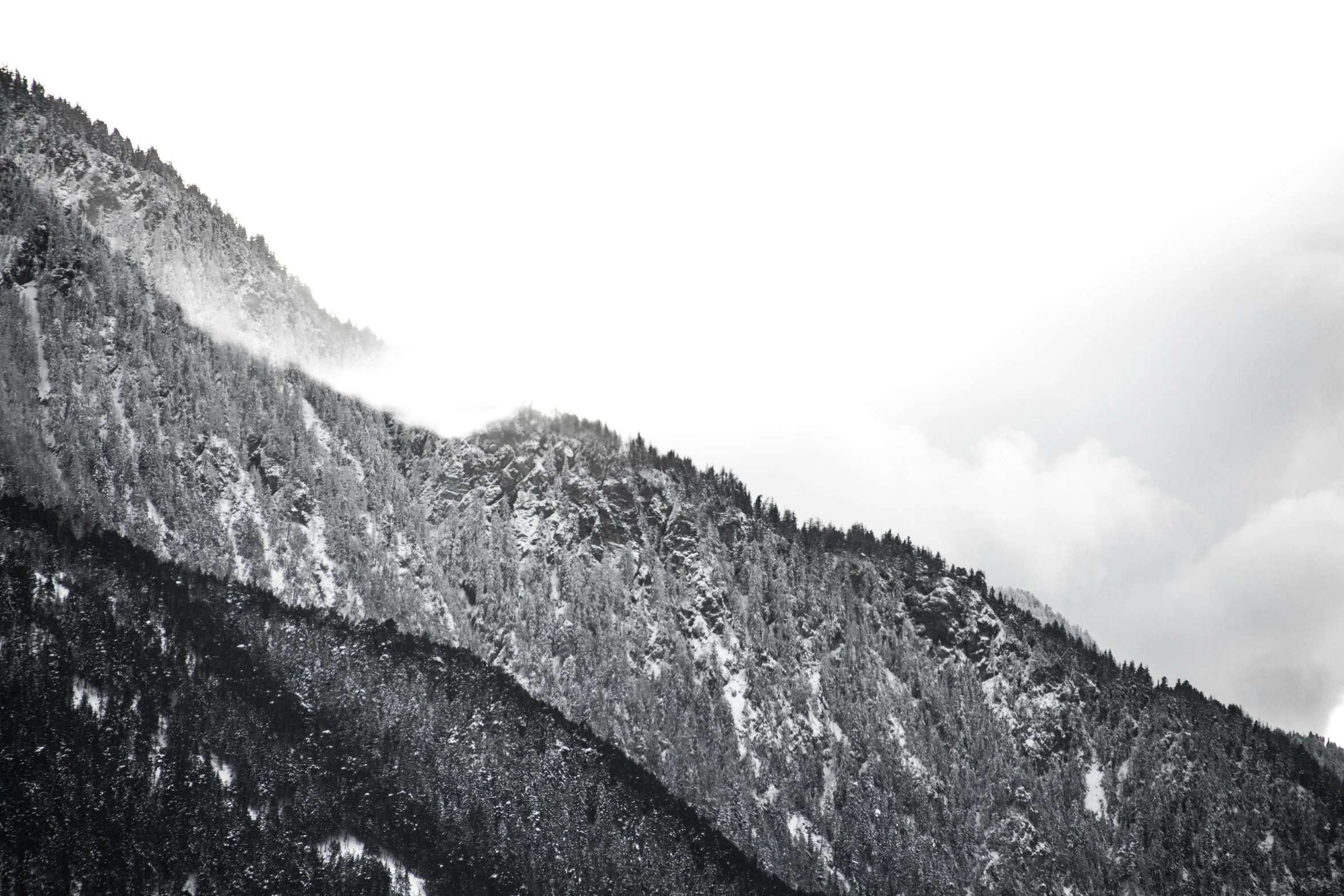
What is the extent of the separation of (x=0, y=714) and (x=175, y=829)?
34.3m

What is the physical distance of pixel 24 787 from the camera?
189 metres

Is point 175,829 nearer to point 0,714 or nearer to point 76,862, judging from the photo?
point 76,862

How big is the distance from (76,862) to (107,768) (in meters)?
17.8

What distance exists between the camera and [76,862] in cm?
18475

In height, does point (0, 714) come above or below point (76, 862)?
above

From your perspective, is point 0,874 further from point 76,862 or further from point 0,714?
point 0,714

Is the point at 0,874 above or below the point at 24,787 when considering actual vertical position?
below

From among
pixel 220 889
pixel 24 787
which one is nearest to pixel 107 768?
pixel 24 787

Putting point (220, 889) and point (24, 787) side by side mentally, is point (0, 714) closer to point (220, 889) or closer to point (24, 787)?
point (24, 787)

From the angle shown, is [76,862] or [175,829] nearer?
[76,862]

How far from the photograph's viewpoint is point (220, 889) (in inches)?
7603

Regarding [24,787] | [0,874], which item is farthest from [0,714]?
[0,874]

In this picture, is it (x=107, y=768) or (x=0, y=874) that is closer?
(x=0, y=874)

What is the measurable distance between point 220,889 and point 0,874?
31358 mm
